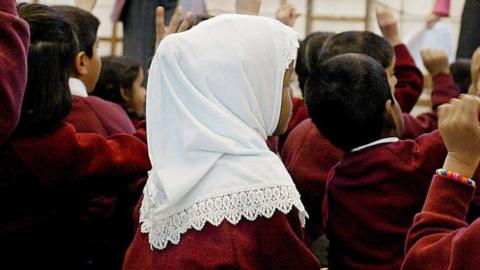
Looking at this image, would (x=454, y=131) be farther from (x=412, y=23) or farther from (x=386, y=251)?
(x=412, y=23)

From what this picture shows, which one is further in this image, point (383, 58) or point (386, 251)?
point (383, 58)

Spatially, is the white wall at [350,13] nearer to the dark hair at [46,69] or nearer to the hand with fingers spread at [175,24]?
the hand with fingers spread at [175,24]

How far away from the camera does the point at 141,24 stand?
358cm

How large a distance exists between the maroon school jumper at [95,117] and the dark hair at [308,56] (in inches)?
22.7

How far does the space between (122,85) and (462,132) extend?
158 centimetres

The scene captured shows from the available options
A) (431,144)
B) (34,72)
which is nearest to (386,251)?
(431,144)

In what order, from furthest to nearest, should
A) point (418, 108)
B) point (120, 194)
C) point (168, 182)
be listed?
point (418, 108)
point (120, 194)
point (168, 182)

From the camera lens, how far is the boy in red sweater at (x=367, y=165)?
5.85 feet

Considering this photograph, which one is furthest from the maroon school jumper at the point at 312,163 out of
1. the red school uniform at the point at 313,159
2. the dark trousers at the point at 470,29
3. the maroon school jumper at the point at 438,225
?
the dark trousers at the point at 470,29

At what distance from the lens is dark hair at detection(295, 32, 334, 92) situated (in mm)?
2510

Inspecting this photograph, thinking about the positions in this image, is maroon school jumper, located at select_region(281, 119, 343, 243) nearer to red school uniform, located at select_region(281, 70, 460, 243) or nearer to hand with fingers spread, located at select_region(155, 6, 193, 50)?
red school uniform, located at select_region(281, 70, 460, 243)

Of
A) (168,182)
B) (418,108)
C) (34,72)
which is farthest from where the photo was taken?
(418,108)

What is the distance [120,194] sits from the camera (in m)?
2.04

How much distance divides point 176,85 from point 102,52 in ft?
16.1
